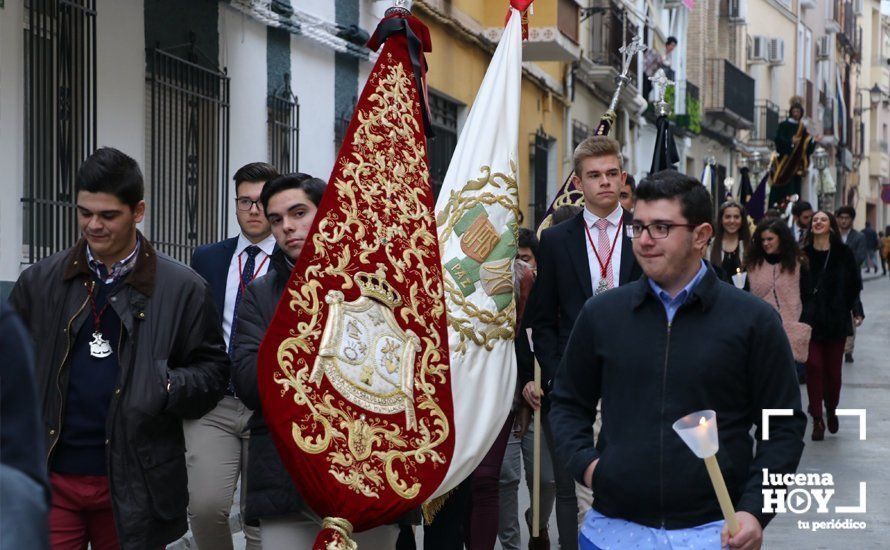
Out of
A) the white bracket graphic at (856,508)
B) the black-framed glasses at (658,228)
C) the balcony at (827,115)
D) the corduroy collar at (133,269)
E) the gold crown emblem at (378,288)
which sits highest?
the balcony at (827,115)

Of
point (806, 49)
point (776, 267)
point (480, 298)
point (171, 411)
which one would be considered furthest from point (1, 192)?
point (806, 49)

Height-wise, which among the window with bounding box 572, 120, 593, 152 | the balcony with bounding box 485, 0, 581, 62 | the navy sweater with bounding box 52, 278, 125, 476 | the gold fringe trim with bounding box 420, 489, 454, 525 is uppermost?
the balcony with bounding box 485, 0, 581, 62

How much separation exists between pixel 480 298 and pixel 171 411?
6.08 ft

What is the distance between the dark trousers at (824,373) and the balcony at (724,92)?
25.1m

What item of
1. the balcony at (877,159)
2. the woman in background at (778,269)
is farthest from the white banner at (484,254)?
the balcony at (877,159)

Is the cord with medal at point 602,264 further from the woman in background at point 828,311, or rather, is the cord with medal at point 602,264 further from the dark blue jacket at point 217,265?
the woman in background at point 828,311

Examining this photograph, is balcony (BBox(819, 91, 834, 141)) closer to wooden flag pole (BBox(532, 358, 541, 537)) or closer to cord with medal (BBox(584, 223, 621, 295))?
wooden flag pole (BBox(532, 358, 541, 537))

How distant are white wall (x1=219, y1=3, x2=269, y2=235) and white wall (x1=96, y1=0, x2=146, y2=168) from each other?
4.92ft

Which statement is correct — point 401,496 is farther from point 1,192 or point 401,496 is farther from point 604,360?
point 1,192

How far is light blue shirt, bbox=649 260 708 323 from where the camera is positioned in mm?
4172

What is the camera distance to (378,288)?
17.5 feet

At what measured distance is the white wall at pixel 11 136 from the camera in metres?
8.00

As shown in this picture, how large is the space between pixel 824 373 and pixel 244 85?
5.17 m

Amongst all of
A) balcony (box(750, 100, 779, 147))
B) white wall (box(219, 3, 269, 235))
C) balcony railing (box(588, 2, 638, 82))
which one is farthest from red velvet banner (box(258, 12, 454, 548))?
balcony (box(750, 100, 779, 147))
